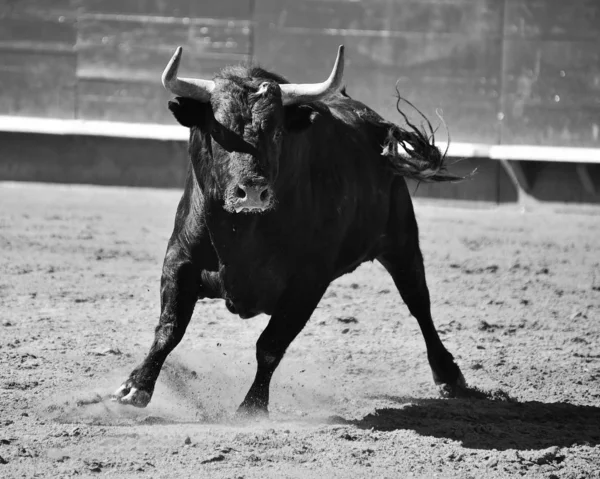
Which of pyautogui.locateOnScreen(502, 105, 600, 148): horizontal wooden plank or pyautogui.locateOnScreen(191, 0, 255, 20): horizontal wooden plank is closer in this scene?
pyautogui.locateOnScreen(502, 105, 600, 148): horizontal wooden plank

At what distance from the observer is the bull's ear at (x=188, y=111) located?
424cm

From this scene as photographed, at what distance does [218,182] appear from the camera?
13.8ft

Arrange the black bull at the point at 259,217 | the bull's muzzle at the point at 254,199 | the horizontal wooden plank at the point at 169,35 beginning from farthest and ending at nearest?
the horizontal wooden plank at the point at 169,35, the black bull at the point at 259,217, the bull's muzzle at the point at 254,199

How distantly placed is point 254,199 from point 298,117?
589 millimetres

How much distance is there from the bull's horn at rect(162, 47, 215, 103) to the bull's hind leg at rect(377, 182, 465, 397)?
1446mm

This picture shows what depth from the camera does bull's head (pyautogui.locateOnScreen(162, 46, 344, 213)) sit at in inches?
159

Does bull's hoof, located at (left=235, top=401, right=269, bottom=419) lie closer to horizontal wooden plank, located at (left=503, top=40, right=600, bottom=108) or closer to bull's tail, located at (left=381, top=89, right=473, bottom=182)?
bull's tail, located at (left=381, top=89, right=473, bottom=182)

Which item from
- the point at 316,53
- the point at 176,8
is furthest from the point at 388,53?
the point at 176,8

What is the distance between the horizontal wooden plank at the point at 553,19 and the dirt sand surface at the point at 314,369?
9.39 feet

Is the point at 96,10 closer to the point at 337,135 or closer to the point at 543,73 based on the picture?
the point at 543,73

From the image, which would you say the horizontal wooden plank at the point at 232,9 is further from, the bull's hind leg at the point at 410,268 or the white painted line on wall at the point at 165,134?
the bull's hind leg at the point at 410,268

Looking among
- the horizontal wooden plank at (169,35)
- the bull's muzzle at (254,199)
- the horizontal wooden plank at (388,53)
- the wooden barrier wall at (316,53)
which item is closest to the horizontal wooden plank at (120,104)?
the wooden barrier wall at (316,53)

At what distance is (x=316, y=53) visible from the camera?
11633 mm

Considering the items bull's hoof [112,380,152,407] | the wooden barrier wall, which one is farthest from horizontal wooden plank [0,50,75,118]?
bull's hoof [112,380,152,407]
